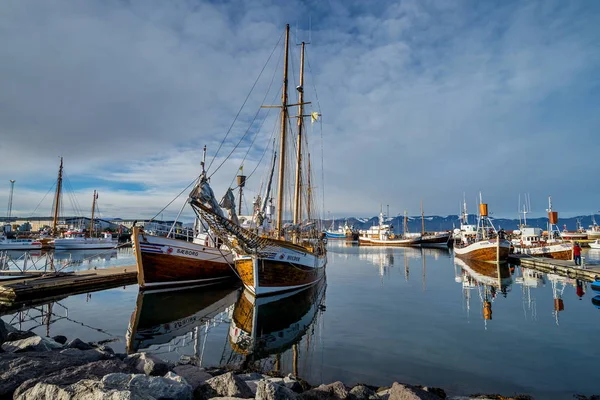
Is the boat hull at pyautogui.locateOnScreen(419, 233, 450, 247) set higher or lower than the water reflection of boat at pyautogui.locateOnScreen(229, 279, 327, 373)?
higher

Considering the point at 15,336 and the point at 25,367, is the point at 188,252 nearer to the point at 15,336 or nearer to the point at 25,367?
the point at 15,336

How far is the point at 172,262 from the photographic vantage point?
23391mm

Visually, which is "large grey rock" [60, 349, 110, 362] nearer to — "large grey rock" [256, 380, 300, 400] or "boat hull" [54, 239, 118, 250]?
"large grey rock" [256, 380, 300, 400]

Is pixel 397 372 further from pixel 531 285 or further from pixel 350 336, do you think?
pixel 531 285

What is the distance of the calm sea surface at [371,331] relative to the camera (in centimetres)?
960

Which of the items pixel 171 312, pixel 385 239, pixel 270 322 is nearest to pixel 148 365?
pixel 270 322

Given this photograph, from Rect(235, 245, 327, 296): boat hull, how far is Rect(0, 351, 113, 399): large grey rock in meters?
12.3

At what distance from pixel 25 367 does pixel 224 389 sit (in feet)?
11.9

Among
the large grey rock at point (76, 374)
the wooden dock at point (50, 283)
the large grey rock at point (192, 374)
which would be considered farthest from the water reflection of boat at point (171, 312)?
the large grey rock at point (76, 374)

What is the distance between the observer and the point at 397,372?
9.60 metres

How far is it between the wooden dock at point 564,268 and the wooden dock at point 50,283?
35.4 metres

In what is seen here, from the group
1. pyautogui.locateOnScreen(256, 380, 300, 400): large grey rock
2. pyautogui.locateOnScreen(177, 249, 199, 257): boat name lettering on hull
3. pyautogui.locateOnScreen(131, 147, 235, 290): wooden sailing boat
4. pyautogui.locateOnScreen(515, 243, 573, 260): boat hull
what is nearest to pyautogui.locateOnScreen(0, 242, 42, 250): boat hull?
pyautogui.locateOnScreen(131, 147, 235, 290): wooden sailing boat

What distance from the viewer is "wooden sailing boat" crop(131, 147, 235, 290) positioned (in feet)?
72.8

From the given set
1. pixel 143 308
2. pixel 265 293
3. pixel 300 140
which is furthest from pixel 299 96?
pixel 143 308
